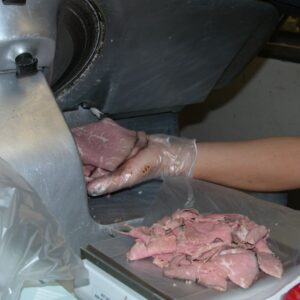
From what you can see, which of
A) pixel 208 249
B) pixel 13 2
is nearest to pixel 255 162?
pixel 208 249

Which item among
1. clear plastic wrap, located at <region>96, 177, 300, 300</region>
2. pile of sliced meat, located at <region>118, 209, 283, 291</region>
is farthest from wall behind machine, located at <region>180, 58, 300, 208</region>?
pile of sliced meat, located at <region>118, 209, 283, 291</region>

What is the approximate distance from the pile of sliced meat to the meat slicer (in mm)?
156

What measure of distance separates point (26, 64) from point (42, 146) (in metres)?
0.15

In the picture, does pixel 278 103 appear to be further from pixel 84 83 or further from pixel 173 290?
pixel 173 290

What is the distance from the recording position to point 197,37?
134 centimetres

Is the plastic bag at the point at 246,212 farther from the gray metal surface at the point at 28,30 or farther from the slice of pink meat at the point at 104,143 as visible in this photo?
the gray metal surface at the point at 28,30

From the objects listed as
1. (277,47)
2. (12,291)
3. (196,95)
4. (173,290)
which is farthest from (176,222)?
(277,47)

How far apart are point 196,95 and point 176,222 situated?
580mm

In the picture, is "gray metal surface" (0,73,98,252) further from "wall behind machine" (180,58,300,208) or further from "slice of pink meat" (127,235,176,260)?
"wall behind machine" (180,58,300,208)

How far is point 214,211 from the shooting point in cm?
116

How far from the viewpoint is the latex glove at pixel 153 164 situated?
3.96 feet

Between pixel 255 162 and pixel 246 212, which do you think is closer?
pixel 246 212

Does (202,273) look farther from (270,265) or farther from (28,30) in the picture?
(28,30)

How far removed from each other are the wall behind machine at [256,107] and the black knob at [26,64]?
132 centimetres
